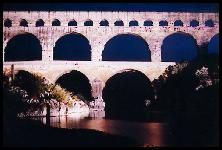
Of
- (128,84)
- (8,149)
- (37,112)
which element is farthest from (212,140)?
(128,84)

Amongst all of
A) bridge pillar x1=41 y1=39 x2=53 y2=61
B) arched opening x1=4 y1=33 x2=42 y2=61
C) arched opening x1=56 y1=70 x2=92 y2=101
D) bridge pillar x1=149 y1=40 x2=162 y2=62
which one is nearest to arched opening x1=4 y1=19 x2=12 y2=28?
arched opening x1=4 y1=33 x2=42 y2=61

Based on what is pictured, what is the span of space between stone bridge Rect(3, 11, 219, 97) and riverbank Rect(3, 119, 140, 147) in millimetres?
17894

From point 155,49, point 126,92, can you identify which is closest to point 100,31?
point 155,49

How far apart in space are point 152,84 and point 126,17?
23.8 ft

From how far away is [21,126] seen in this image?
16859 millimetres

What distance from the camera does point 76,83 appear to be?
37125mm

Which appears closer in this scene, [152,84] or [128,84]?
[152,84]

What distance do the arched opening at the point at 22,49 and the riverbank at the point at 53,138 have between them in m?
26.1

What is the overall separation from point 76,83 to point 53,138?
22.2 metres

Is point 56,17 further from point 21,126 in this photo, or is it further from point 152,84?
point 21,126

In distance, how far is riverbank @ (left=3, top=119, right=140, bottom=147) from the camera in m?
14.1

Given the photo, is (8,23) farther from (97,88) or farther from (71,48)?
(97,88)

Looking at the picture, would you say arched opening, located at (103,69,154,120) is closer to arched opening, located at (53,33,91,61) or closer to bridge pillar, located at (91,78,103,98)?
bridge pillar, located at (91,78,103,98)

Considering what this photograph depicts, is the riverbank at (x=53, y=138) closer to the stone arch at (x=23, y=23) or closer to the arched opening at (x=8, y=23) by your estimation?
the stone arch at (x=23, y=23)
